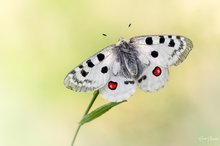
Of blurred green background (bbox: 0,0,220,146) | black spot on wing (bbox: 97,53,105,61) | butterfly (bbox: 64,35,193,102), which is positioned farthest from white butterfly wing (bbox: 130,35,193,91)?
blurred green background (bbox: 0,0,220,146)

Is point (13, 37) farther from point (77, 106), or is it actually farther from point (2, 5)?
point (77, 106)

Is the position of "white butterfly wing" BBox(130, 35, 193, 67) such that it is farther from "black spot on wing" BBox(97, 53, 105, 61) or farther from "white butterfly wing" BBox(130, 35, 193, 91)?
"black spot on wing" BBox(97, 53, 105, 61)

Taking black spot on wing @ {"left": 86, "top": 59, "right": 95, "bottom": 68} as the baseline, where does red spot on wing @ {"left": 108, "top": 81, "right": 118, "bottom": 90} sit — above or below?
below

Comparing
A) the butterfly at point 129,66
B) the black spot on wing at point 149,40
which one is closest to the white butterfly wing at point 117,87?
the butterfly at point 129,66

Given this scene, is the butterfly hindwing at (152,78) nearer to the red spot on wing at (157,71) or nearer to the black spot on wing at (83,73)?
the red spot on wing at (157,71)

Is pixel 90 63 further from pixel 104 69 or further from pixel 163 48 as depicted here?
pixel 163 48

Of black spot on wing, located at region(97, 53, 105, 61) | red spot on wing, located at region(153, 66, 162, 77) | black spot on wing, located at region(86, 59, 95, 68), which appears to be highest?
black spot on wing, located at region(97, 53, 105, 61)

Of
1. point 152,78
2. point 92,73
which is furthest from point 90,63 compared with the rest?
point 152,78

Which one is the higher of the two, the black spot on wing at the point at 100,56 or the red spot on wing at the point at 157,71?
the black spot on wing at the point at 100,56
